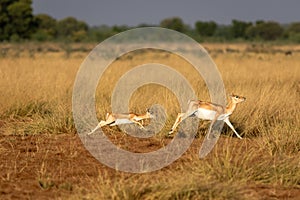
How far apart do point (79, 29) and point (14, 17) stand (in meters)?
32.8

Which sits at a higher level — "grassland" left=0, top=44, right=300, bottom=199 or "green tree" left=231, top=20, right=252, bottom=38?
"grassland" left=0, top=44, right=300, bottom=199

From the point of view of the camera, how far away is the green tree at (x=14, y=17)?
2063 inches

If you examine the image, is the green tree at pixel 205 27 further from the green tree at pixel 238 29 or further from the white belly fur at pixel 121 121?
the white belly fur at pixel 121 121

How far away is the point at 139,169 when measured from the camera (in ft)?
23.3

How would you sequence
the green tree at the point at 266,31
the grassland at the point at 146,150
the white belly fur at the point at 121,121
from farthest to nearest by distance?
the green tree at the point at 266,31
the white belly fur at the point at 121,121
the grassland at the point at 146,150

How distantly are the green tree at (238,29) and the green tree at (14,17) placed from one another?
29912mm

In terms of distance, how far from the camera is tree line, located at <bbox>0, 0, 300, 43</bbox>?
53.3 metres

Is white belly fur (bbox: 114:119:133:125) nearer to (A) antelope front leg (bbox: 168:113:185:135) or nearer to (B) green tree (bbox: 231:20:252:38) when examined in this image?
(A) antelope front leg (bbox: 168:113:185:135)

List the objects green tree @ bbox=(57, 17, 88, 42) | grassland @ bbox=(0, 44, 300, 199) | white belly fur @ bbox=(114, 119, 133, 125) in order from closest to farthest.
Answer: grassland @ bbox=(0, 44, 300, 199)
white belly fur @ bbox=(114, 119, 133, 125)
green tree @ bbox=(57, 17, 88, 42)

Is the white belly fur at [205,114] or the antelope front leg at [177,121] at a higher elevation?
the white belly fur at [205,114]

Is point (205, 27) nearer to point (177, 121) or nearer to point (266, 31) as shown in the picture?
point (266, 31)

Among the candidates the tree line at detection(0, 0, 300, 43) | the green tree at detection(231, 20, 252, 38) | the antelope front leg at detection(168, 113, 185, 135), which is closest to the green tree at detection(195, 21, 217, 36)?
the tree line at detection(0, 0, 300, 43)

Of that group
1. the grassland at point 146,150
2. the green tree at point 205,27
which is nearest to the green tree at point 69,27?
the green tree at point 205,27

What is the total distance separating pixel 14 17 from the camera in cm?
5341
